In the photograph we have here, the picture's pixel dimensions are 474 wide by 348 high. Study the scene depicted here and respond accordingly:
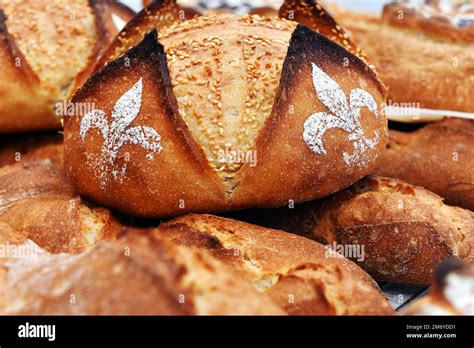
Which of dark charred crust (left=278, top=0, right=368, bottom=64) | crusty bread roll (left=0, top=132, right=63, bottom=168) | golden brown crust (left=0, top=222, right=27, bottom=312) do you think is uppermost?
dark charred crust (left=278, top=0, right=368, bottom=64)

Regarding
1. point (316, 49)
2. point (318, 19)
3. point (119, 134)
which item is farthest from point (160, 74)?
point (318, 19)

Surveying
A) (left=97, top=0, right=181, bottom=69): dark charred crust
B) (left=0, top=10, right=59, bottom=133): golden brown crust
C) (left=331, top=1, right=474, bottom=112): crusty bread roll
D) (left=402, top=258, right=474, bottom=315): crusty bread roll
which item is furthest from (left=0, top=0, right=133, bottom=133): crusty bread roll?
(left=402, top=258, right=474, bottom=315): crusty bread roll

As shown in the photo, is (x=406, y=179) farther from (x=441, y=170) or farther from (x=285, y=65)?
(x=285, y=65)

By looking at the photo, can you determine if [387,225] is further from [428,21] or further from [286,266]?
[428,21]

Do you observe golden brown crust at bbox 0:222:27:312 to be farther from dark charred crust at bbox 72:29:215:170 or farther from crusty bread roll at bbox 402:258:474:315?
crusty bread roll at bbox 402:258:474:315

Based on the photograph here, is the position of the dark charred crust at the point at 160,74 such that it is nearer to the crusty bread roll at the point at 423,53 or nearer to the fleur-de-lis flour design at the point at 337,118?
the fleur-de-lis flour design at the point at 337,118
